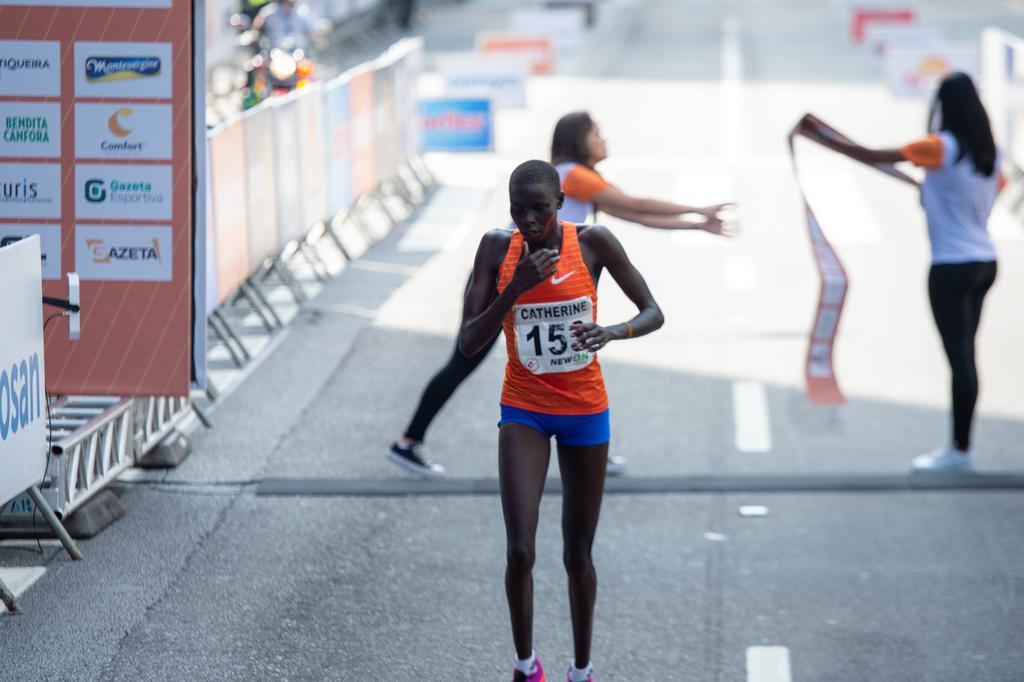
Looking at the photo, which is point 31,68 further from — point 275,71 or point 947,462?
point 275,71

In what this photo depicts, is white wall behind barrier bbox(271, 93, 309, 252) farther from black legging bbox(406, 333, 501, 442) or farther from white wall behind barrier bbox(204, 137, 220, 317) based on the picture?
black legging bbox(406, 333, 501, 442)

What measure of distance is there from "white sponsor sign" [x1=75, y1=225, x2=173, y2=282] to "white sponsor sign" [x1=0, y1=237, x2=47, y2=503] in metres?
1.00

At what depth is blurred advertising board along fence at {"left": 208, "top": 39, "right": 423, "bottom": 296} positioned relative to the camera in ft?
38.5

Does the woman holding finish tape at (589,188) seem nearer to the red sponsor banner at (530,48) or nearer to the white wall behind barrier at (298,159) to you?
the white wall behind barrier at (298,159)

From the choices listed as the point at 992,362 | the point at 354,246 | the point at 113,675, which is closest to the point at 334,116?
the point at 354,246

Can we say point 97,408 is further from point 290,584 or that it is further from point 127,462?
point 290,584

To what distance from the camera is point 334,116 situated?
50.2ft

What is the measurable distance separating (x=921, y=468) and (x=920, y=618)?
6.97 ft

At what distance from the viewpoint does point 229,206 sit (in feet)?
38.5

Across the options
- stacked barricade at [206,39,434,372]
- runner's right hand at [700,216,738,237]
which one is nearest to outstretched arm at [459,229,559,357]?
runner's right hand at [700,216,738,237]

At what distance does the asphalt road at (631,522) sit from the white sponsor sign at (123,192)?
1.48 metres

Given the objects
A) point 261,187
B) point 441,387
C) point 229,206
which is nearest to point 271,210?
point 261,187

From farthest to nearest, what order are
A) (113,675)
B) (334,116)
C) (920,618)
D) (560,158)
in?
(334,116)
(560,158)
(920,618)
(113,675)

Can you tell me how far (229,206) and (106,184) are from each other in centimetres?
319
